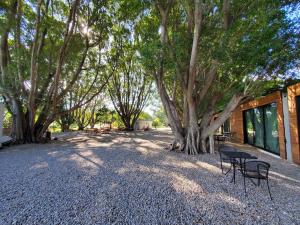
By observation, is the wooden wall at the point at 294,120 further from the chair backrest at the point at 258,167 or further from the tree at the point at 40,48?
the tree at the point at 40,48

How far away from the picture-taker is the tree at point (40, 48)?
7.37m

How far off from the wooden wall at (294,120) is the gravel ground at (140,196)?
39.4 inches

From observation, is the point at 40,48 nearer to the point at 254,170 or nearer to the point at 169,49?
the point at 169,49

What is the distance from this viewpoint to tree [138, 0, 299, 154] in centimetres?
433

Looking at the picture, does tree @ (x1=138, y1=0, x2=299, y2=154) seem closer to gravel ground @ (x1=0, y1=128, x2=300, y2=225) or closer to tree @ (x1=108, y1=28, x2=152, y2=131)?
gravel ground @ (x1=0, y1=128, x2=300, y2=225)

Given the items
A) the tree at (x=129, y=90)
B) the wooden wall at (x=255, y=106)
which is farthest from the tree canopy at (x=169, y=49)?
the tree at (x=129, y=90)

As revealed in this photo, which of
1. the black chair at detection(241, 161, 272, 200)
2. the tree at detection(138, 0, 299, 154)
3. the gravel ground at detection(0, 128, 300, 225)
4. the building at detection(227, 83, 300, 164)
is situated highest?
the tree at detection(138, 0, 299, 154)

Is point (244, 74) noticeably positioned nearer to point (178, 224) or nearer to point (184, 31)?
point (184, 31)

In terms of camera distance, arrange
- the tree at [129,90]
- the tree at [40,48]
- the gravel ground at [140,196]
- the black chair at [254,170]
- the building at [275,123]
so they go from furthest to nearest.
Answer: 1. the tree at [129,90]
2. the tree at [40,48]
3. the building at [275,123]
4. the black chair at [254,170]
5. the gravel ground at [140,196]

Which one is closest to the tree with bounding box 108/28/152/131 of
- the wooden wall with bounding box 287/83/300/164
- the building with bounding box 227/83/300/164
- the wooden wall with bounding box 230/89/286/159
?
the wooden wall with bounding box 230/89/286/159

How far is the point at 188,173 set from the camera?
13.3 feet

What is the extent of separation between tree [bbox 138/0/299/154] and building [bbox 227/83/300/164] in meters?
1.31

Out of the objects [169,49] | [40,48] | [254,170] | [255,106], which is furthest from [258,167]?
[40,48]

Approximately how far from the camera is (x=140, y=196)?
2.81 metres
